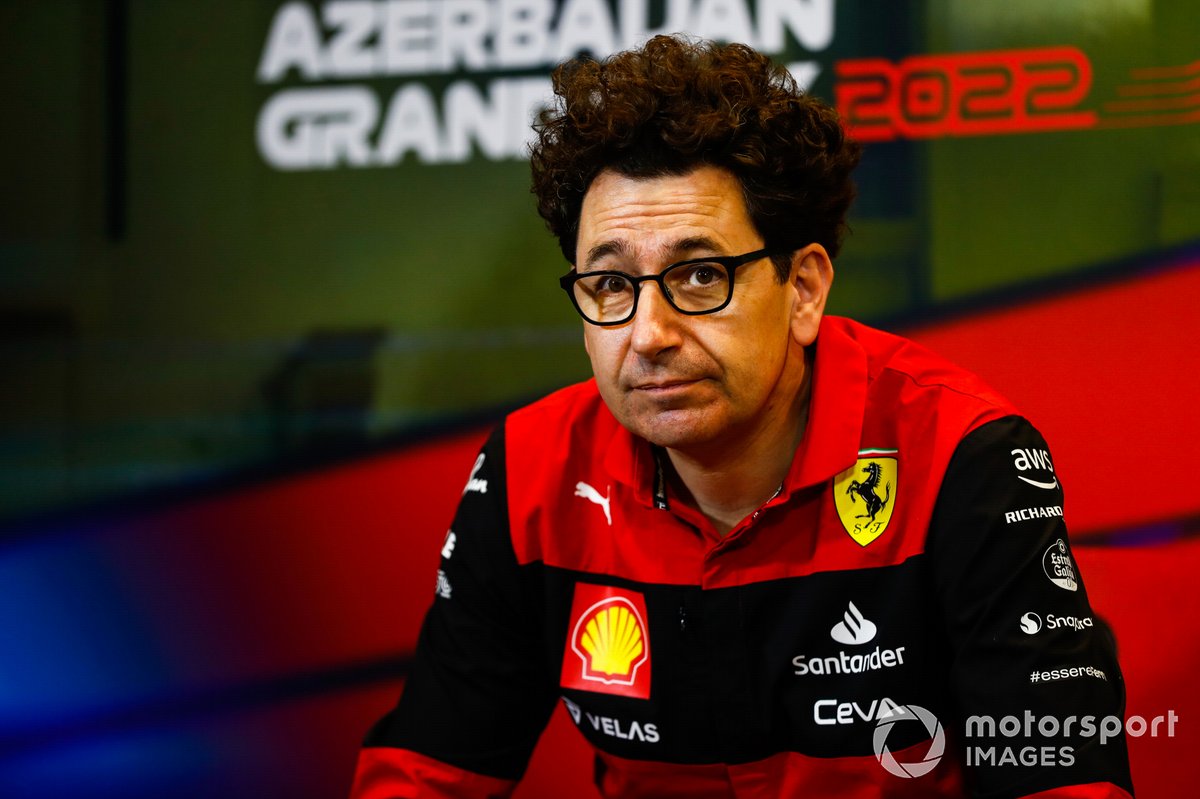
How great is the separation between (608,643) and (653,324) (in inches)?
17.3

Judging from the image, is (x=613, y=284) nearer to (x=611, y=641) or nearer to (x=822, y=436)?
(x=822, y=436)

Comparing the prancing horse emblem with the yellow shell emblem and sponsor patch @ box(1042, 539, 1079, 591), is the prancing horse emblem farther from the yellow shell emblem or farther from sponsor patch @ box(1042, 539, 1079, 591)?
the yellow shell emblem

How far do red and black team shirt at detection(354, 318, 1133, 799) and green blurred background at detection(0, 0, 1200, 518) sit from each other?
0.57 meters

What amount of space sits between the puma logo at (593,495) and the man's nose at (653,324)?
0.93 feet

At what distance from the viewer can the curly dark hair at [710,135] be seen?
1.34 meters

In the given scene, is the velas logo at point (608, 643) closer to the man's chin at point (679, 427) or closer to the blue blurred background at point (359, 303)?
the man's chin at point (679, 427)

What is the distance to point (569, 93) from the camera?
57.5 inches

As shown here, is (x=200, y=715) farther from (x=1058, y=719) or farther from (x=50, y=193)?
(x=1058, y=719)

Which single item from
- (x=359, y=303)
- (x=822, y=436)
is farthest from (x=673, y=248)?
(x=359, y=303)

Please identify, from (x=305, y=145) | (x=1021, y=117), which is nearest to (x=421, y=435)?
(x=305, y=145)

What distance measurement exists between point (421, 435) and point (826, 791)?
1066 mm

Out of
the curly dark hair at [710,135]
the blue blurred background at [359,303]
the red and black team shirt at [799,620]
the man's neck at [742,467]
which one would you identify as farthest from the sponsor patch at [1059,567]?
the blue blurred background at [359,303]

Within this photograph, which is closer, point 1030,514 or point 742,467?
point 1030,514

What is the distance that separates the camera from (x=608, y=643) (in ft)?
4.81
